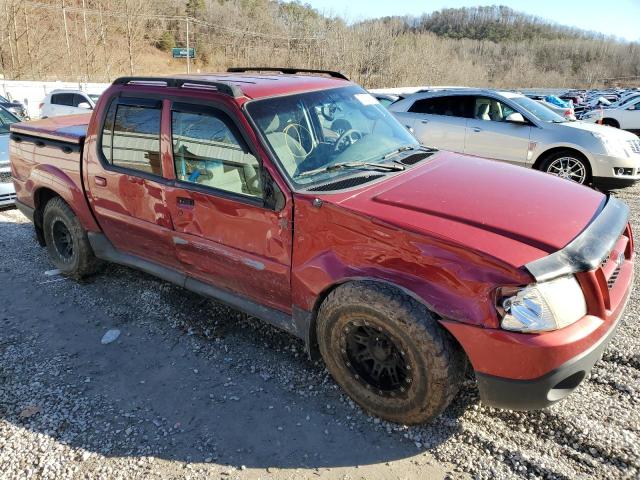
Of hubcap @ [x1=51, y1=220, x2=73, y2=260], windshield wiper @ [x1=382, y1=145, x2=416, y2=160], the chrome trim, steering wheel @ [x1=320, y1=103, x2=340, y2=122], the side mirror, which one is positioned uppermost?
steering wheel @ [x1=320, y1=103, x2=340, y2=122]

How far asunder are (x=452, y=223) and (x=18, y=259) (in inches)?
191

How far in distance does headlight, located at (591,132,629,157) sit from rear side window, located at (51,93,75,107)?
14500 mm

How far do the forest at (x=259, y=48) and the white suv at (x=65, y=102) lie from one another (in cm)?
2804

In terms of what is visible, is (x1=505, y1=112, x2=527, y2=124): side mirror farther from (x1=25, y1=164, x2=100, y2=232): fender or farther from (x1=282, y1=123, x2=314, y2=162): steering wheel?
(x1=25, y1=164, x2=100, y2=232): fender

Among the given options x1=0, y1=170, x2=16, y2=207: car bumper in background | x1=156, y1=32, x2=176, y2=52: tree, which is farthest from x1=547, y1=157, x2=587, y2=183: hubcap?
x1=156, y1=32, x2=176, y2=52: tree

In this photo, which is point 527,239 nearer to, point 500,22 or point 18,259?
point 18,259

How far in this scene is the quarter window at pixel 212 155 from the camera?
116 inches

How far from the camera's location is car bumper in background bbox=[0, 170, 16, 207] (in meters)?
6.52

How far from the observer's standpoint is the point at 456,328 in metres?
2.25

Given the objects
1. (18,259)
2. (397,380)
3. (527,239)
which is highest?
(527,239)

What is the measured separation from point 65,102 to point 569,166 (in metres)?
14.5

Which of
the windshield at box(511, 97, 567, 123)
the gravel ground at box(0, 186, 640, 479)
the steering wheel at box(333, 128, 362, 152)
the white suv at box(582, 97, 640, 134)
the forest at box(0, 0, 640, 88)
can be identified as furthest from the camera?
the forest at box(0, 0, 640, 88)

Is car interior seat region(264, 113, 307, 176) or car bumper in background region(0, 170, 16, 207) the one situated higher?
car interior seat region(264, 113, 307, 176)

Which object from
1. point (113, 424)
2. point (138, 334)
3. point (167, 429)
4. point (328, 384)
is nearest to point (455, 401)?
point (328, 384)
